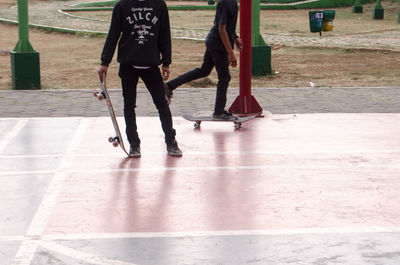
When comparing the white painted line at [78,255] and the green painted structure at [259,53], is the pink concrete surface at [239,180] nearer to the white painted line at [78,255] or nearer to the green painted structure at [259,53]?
the white painted line at [78,255]

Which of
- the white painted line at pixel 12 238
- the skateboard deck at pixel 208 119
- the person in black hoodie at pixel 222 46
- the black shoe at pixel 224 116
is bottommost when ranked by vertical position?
the white painted line at pixel 12 238

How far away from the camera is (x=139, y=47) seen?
805 centimetres

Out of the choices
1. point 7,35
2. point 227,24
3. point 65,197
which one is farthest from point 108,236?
point 7,35

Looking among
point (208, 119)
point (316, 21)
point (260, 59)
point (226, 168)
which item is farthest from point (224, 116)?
point (316, 21)

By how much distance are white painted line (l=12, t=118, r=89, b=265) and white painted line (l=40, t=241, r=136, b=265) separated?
0.32 ft

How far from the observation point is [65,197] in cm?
674

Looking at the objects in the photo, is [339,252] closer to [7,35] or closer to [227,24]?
[227,24]

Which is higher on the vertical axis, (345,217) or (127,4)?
(127,4)

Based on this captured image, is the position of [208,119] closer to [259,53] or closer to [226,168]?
[226,168]

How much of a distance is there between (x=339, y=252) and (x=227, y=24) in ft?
16.0

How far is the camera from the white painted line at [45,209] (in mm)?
5219

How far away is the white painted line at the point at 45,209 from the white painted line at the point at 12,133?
0.76 metres

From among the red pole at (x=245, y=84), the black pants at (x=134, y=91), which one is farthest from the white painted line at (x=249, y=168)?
the red pole at (x=245, y=84)

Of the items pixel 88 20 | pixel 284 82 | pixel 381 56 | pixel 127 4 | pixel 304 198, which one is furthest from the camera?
pixel 88 20
